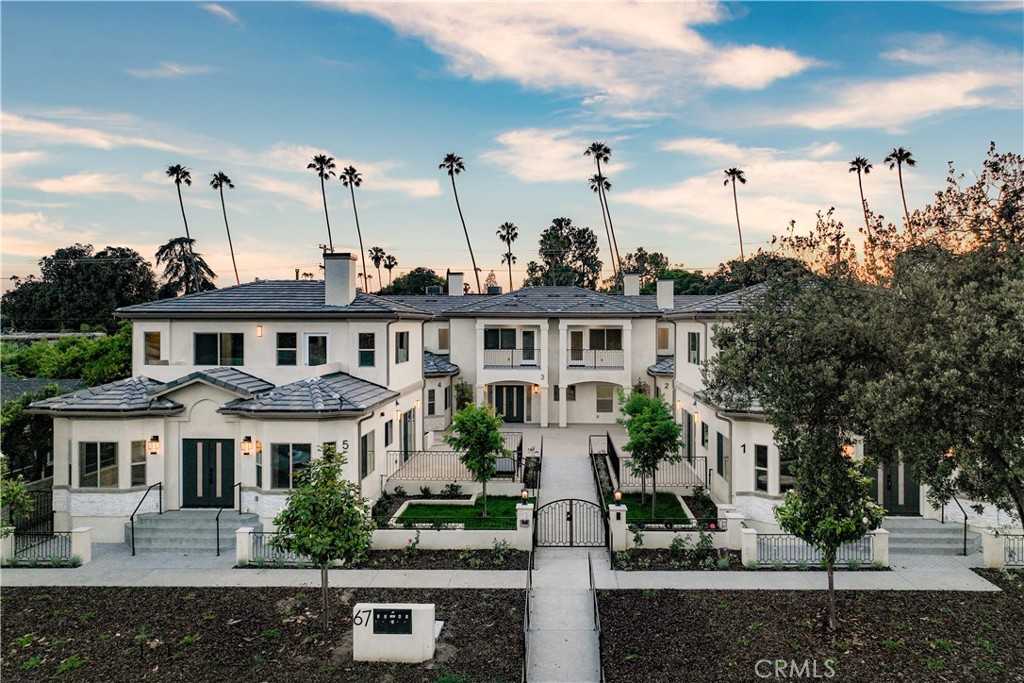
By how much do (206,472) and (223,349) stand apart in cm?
442

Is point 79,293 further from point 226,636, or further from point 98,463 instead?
point 226,636

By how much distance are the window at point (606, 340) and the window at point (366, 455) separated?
16.4 m

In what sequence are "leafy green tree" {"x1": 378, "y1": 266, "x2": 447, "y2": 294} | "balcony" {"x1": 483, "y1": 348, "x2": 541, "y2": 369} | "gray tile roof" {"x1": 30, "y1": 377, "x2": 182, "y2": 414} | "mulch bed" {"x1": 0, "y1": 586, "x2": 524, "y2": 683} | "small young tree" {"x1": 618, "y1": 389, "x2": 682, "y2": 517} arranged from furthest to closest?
"leafy green tree" {"x1": 378, "y1": 266, "x2": 447, "y2": 294} < "balcony" {"x1": 483, "y1": 348, "x2": 541, "y2": 369} < "small young tree" {"x1": 618, "y1": 389, "x2": 682, "y2": 517} < "gray tile roof" {"x1": 30, "y1": 377, "x2": 182, "y2": 414} < "mulch bed" {"x1": 0, "y1": 586, "x2": 524, "y2": 683}

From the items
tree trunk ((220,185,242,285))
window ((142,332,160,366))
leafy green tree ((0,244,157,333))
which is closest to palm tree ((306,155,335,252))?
tree trunk ((220,185,242,285))

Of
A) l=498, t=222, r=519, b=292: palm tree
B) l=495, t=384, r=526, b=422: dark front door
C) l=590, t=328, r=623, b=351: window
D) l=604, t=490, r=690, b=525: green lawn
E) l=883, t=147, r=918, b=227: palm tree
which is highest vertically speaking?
l=498, t=222, r=519, b=292: palm tree

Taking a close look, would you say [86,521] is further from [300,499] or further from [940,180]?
[940,180]

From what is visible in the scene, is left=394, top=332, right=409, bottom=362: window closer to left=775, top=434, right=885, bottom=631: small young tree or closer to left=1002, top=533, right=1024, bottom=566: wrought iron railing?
left=775, top=434, right=885, bottom=631: small young tree

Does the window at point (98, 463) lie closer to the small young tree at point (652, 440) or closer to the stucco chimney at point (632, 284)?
the small young tree at point (652, 440)

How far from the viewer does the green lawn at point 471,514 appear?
1520 cm

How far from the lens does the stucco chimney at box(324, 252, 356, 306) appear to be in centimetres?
1933

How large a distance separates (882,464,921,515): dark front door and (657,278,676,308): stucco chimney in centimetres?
1728

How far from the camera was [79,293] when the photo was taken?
207 feet

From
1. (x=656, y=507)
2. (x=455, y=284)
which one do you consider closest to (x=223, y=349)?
(x=656, y=507)

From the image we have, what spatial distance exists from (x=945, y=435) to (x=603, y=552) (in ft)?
28.6
